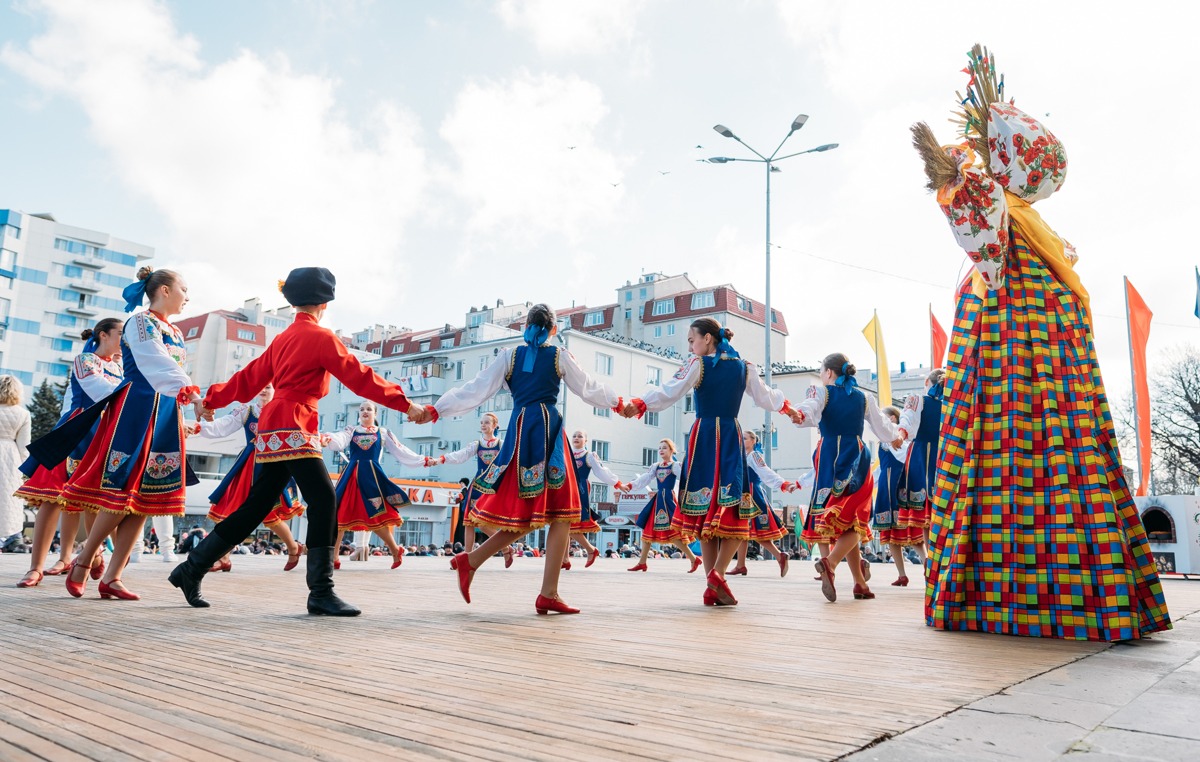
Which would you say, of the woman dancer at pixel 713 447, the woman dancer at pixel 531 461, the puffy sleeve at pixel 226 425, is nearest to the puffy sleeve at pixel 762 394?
the woman dancer at pixel 713 447

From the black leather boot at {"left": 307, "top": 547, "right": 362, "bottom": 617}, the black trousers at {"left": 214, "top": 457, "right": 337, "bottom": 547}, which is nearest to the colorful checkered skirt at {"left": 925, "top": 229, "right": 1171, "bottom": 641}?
the black leather boot at {"left": 307, "top": 547, "right": 362, "bottom": 617}

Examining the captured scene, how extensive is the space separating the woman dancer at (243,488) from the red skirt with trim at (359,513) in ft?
2.31

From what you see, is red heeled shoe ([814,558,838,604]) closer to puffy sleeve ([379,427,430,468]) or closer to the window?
puffy sleeve ([379,427,430,468])

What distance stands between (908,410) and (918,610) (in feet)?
11.0

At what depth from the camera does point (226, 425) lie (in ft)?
31.7

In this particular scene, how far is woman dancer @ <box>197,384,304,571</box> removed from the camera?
28.8 ft

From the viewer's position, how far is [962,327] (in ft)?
15.4

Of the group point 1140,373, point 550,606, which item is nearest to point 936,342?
point 1140,373

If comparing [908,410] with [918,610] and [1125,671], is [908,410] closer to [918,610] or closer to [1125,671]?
[918,610]

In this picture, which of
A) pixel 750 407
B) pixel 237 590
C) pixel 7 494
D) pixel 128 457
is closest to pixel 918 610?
pixel 237 590

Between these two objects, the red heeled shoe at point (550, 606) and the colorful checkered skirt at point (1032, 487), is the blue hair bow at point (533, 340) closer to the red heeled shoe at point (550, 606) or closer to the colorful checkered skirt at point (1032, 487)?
the red heeled shoe at point (550, 606)

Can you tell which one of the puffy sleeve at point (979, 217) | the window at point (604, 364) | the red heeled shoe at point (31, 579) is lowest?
the red heeled shoe at point (31, 579)

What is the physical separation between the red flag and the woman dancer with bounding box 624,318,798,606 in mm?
12292

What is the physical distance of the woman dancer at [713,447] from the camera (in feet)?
20.4
